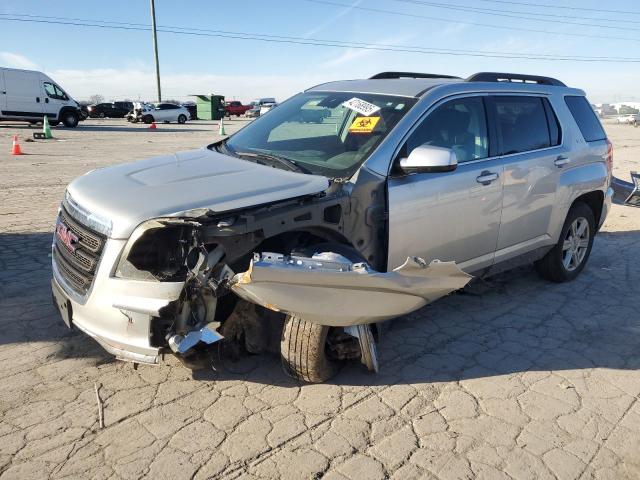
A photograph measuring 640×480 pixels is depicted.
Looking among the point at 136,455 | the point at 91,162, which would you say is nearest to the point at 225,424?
the point at 136,455

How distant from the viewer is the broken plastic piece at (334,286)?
2.88m

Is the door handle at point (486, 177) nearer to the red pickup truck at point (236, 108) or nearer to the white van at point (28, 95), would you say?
the white van at point (28, 95)

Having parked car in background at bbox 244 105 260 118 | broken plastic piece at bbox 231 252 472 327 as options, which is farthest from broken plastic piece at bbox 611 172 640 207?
parked car in background at bbox 244 105 260 118

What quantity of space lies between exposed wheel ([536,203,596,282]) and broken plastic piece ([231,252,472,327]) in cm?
249

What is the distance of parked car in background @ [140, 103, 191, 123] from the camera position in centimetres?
3812

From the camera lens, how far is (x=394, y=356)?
3873 mm

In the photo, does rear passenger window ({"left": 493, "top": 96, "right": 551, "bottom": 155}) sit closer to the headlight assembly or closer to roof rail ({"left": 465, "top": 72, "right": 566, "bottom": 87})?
roof rail ({"left": 465, "top": 72, "right": 566, "bottom": 87})

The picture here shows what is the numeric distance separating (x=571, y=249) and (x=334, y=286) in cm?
356

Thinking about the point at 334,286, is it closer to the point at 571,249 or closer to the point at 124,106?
the point at 571,249

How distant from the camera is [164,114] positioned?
39.1 metres

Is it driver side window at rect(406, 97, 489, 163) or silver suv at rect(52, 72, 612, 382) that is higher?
driver side window at rect(406, 97, 489, 163)

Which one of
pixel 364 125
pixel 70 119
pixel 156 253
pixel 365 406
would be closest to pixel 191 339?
pixel 156 253

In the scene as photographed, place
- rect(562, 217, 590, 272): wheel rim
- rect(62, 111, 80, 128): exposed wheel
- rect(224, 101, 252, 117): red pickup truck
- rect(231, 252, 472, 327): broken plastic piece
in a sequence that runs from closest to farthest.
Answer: rect(231, 252, 472, 327): broken plastic piece
rect(562, 217, 590, 272): wheel rim
rect(62, 111, 80, 128): exposed wheel
rect(224, 101, 252, 117): red pickup truck

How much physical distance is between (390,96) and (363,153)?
28.3 inches
